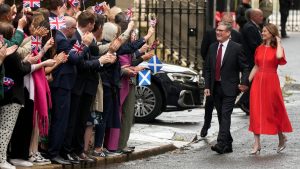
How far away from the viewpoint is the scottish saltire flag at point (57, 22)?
44.4ft

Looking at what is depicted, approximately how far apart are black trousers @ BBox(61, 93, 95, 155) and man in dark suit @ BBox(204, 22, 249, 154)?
2.32 metres

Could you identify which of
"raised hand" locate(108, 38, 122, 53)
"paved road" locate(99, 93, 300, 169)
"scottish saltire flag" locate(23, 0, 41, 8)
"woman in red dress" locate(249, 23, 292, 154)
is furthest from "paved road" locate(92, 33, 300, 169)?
"scottish saltire flag" locate(23, 0, 41, 8)

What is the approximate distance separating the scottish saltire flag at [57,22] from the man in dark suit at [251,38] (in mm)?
7560

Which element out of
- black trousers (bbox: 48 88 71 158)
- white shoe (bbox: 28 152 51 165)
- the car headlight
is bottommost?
white shoe (bbox: 28 152 51 165)

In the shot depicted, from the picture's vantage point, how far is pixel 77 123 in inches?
552

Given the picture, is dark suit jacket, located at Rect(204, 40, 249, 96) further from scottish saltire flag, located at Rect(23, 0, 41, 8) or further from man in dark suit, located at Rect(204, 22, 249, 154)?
scottish saltire flag, located at Rect(23, 0, 41, 8)

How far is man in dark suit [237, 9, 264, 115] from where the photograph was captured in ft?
68.1

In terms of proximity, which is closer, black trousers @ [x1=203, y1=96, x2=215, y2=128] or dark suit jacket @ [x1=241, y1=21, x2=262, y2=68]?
black trousers @ [x1=203, y1=96, x2=215, y2=128]

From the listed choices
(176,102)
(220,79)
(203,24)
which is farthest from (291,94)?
(220,79)

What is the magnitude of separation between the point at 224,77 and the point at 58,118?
10.3 feet

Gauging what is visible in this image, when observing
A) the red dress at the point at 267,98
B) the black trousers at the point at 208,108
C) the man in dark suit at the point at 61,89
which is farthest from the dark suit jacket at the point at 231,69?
the man in dark suit at the point at 61,89

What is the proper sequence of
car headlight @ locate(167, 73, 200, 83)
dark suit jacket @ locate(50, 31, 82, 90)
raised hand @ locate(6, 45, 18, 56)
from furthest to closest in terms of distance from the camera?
car headlight @ locate(167, 73, 200, 83) → dark suit jacket @ locate(50, 31, 82, 90) → raised hand @ locate(6, 45, 18, 56)

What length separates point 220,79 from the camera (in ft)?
52.3

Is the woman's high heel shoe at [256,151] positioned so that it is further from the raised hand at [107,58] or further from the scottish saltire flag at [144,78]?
the raised hand at [107,58]
